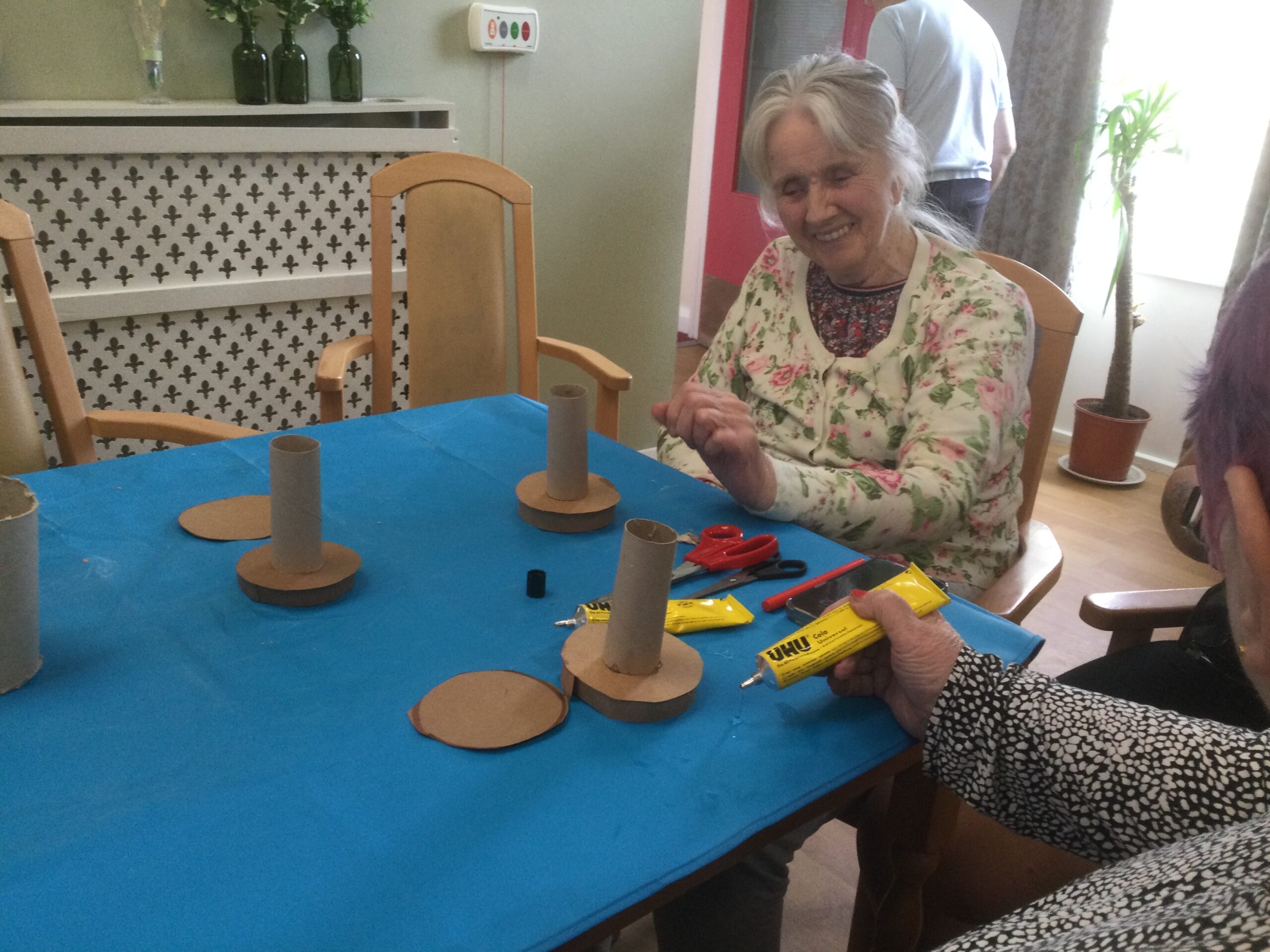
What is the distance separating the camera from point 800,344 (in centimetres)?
166

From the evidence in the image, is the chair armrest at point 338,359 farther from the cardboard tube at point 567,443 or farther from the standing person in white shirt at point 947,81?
the standing person in white shirt at point 947,81

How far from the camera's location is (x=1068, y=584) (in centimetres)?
303

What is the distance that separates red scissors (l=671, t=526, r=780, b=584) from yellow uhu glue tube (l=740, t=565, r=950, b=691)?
0.20m

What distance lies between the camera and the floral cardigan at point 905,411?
1.39 metres

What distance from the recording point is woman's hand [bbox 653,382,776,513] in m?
1.28

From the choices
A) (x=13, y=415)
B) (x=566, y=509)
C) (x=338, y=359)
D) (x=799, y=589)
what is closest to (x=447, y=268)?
(x=338, y=359)

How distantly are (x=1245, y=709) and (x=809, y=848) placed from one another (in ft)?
2.75

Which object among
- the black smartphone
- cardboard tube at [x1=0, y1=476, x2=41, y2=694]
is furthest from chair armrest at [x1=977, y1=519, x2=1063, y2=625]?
cardboard tube at [x1=0, y1=476, x2=41, y2=694]

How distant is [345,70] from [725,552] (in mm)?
1793

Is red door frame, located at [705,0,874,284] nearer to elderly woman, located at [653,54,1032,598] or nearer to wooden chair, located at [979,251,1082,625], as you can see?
wooden chair, located at [979,251,1082,625]

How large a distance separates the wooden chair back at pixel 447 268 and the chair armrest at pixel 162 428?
579 millimetres

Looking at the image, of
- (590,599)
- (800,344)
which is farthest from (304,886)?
(800,344)

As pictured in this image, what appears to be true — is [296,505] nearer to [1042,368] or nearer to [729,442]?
[729,442]

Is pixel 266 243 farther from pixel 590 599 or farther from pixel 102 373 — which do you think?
pixel 590 599
